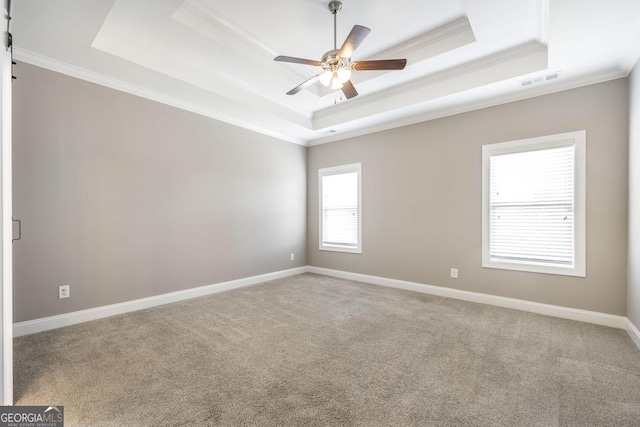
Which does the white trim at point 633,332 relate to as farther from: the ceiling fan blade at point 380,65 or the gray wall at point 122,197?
the gray wall at point 122,197

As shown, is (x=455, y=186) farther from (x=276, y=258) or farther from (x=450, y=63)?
(x=276, y=258)

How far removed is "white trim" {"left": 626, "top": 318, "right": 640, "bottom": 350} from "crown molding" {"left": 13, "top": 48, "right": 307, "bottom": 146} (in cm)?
517

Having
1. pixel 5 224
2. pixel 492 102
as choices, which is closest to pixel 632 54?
pixel 492 102

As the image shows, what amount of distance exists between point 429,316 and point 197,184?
3.50 meters

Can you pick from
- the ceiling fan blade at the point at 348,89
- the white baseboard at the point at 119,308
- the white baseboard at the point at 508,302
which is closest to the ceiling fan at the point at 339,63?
the ceiling fan blade at the point at 348,89

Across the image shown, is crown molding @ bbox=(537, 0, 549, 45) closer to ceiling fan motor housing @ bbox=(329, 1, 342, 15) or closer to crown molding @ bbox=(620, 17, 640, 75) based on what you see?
crown molding @ bbox=(620, 17, 640, 75)

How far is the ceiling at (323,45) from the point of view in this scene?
236 cm

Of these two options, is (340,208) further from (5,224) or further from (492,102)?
(5,224)

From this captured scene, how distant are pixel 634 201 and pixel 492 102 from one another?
182cm

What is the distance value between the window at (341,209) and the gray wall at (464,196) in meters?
0.15

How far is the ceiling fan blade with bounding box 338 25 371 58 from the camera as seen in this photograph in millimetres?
2127

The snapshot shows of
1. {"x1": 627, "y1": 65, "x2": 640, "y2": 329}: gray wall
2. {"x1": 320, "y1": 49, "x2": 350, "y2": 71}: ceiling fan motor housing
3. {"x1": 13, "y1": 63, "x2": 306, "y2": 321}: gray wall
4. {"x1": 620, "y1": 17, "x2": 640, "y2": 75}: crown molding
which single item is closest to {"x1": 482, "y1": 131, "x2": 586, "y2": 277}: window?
{"x1": 627, "y1": 65, "x2": 640, "y2": 329}: gray wall

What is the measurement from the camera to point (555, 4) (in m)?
2.09

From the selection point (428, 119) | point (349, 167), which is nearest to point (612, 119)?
point (428, 119)
